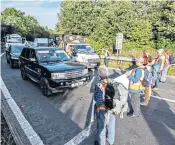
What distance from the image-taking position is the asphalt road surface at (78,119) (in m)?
4.53

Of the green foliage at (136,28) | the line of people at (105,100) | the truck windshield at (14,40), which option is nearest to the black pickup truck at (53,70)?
the line of people at (105,100)

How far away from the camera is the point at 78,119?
5.49m

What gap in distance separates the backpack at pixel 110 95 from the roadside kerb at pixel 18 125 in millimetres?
1803

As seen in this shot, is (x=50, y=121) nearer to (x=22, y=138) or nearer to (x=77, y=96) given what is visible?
(x=22, y=138)

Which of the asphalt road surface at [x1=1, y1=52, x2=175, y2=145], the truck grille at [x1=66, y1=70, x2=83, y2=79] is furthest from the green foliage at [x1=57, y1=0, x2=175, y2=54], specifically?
the asphalt road surface at [x1=1, y1=52, x2=175, y2=145]

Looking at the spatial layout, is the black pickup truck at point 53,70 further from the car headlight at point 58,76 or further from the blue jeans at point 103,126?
the blue jeans at point 103,126

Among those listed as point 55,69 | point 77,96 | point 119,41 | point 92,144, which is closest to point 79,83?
point 77,96

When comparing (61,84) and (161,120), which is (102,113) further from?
(61,84)

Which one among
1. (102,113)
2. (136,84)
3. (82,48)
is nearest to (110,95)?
(102,113)

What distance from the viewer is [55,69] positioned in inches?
285

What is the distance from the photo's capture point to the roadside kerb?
428 centimetres

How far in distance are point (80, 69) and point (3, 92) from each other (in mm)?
3213

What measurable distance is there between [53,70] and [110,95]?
13.2 feet

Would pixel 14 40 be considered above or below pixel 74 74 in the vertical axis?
above
